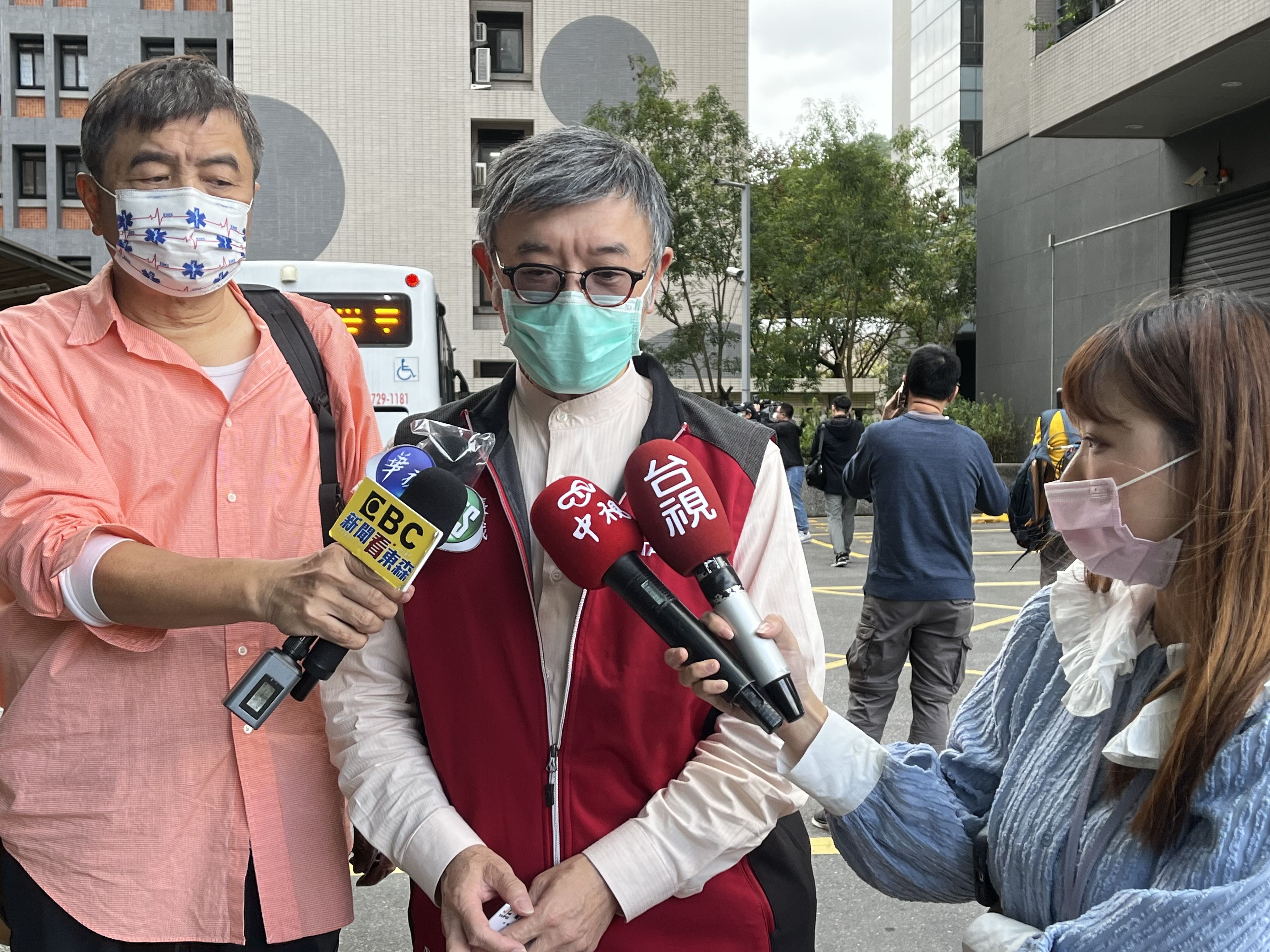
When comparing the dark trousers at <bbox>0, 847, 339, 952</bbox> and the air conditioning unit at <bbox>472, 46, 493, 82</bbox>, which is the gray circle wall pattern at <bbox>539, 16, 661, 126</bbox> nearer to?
the air conditioning unit at <bbox>472, 46, 493, 82</bbox>

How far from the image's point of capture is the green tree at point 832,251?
75.8 feet

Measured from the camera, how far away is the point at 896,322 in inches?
1071

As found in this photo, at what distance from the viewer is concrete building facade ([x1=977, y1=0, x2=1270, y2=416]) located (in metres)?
13.5

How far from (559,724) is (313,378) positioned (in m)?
0.78

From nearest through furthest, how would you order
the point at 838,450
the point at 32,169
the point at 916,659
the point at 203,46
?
1. the point at 916,659
2. the point at 838,450
3. the point at 203,46
4. the point at 32,169

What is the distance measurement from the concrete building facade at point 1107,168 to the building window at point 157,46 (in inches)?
826

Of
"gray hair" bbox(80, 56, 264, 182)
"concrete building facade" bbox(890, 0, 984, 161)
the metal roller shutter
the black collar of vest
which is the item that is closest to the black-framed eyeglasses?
the black collar of vest

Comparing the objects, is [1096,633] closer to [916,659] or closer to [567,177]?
[567,177]

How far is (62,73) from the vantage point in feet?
102

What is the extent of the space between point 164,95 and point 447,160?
85.3ft

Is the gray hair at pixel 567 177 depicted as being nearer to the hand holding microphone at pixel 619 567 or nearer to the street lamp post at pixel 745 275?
the hand holding microphone at pixel 619 567

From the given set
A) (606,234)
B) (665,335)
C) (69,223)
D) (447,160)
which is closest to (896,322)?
(665,335)

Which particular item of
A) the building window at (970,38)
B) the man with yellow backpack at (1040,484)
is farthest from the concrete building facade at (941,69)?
the man with yellow backpack at (1040,484)

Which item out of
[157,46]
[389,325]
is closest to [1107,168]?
[389,325]
